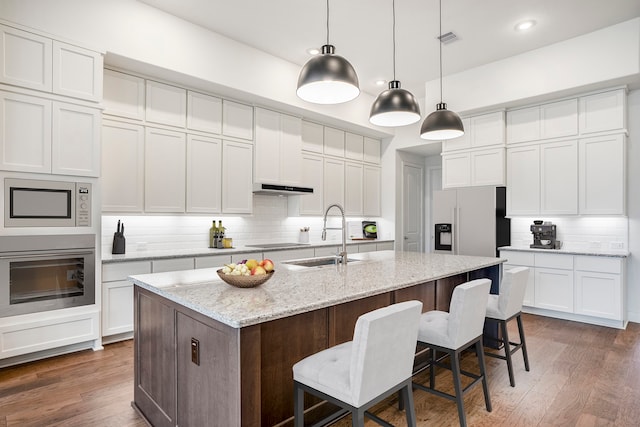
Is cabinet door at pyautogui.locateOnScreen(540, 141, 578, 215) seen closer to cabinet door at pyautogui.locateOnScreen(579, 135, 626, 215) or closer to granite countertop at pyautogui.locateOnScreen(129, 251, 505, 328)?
cabinet door at pyautogui.locateOnScreen(579, 135, 626, 215)

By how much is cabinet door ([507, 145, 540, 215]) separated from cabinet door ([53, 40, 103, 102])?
5.03m

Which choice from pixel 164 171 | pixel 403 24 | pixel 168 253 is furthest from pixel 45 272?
pixel 403 24

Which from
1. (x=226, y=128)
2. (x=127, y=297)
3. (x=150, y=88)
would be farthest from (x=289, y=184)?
(x=127, y=297)

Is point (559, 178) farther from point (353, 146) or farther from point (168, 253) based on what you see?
point (168, 253)

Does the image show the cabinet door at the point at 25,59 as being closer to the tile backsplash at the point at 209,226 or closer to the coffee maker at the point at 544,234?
the tile backsplash at the point at 209,226

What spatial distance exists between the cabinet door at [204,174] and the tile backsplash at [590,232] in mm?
4256

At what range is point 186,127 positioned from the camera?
4.30 metres

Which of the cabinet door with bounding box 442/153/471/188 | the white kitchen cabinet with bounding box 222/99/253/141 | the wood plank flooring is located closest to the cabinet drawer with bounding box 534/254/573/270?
the wood plank flooring

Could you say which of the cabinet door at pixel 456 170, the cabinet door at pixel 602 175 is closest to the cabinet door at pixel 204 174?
the cabinet door at pixel 456 170

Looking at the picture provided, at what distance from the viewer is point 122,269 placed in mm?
3572

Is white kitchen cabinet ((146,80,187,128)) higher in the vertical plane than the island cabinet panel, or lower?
higher

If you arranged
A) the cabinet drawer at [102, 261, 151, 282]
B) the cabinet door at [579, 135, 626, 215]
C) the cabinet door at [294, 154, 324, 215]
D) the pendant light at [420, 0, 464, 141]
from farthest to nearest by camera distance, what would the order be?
the cabinet door at [294, 154, 324, 215], the cabinet door at [579, 135, 626, 215], the cabinet drawer at [102, 261, 151, 282], the pendant light at [420, 0, 464, 141]

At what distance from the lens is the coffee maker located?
15.6ft

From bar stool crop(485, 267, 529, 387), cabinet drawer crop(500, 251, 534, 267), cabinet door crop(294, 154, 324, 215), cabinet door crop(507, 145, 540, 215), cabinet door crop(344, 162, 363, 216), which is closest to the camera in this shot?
bar stool crop(485, 267, 529, 387)
